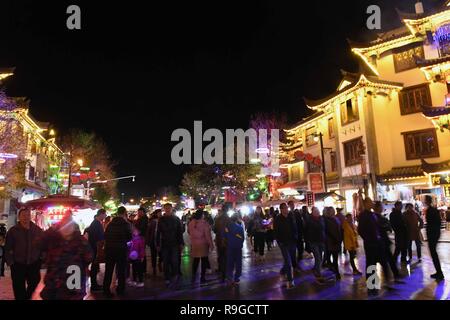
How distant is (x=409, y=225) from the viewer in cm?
1126

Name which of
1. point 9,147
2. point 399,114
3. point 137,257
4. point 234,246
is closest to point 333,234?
point 234,246

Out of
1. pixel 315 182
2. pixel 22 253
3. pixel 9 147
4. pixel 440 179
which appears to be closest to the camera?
pixel 22 253

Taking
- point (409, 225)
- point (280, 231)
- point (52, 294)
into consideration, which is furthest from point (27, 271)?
point (409, 225)

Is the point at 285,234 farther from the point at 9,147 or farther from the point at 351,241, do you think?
the point at 9,147

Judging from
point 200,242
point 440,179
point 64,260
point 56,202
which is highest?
point 440,179

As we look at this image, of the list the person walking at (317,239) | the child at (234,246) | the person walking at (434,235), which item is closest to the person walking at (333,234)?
the person walking at (317,239)

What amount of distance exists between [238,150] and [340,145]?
68.0 feet

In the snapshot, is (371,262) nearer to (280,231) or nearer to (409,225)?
(280,231)

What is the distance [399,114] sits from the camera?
25594 millimetres

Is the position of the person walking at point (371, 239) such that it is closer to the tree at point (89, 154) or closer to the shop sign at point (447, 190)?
the shop sign at point (447, 190)

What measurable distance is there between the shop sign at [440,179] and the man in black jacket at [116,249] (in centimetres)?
2055

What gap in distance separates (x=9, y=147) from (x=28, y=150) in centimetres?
1470

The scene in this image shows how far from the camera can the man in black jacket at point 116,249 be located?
8.34 metres
